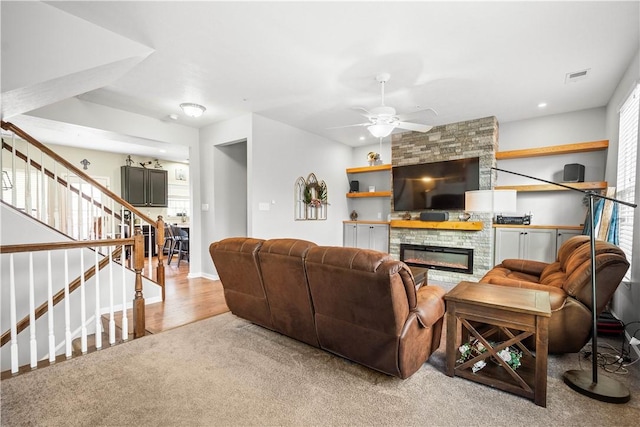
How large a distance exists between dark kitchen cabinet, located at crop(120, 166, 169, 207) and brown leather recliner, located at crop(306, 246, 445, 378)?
730 cm

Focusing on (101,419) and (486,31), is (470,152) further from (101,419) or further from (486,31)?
(101,419)

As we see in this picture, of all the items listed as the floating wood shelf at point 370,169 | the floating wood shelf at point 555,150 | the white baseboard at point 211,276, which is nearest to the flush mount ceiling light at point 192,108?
the white baseboard at point 211,276

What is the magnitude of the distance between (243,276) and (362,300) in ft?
4.10

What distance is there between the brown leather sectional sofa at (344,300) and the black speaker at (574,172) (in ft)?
11.9

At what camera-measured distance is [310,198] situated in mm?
5676

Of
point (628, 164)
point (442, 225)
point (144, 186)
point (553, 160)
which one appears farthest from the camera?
point (144, 186)

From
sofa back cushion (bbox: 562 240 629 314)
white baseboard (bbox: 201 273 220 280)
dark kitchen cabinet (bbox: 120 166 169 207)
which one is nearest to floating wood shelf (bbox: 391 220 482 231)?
sofa back cushion (bbox: 562 240 629 314)

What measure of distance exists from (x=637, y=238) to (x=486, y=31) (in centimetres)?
220

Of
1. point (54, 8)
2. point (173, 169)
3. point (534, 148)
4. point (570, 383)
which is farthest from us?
point (173, 169)

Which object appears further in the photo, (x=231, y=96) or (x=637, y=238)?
(x=231, y=96)

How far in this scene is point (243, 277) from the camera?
2678 millimetres

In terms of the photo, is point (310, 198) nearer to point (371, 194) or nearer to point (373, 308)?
point (371, 194)

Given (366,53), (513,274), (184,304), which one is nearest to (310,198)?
(184,304)

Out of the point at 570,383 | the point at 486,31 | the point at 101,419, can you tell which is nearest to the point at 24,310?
the point at 101,419
